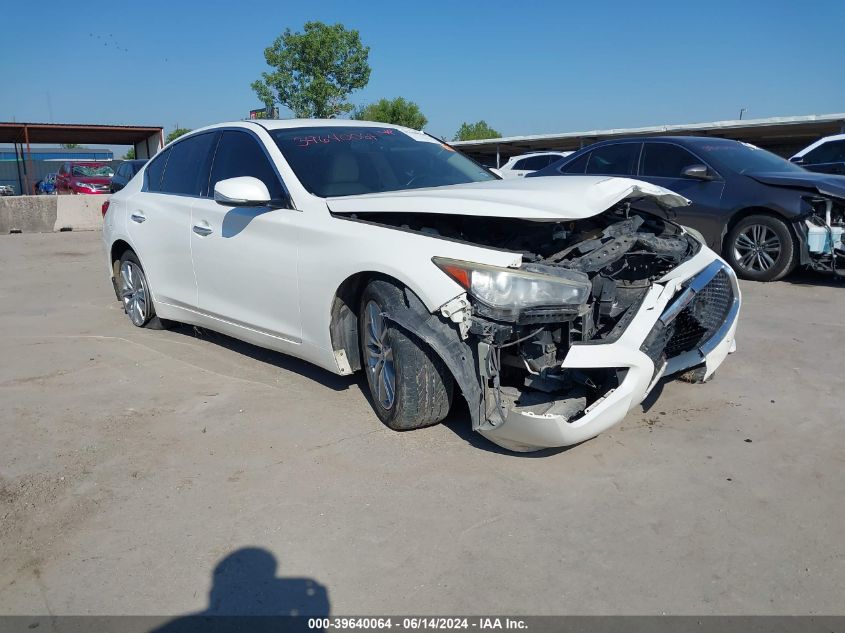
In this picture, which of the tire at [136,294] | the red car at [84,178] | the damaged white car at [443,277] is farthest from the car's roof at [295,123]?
the red car at [84,178]

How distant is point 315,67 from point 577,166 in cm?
3213

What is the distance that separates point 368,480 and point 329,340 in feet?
3.14

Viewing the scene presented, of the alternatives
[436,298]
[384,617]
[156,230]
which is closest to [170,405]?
[156,230]

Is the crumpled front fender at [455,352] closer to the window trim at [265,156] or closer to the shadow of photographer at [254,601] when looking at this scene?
the shadow of photographer at [254,601]

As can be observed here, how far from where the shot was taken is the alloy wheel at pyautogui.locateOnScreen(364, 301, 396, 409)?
12.4ft

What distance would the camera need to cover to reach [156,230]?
18.3 ft

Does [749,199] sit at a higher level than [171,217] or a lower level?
lower

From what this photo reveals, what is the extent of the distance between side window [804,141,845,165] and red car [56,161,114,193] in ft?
76.2

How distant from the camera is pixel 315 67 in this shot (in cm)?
3856

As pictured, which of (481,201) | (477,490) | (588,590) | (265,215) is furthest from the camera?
(265,215)

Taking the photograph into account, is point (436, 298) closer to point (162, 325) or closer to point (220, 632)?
point (220, 632)

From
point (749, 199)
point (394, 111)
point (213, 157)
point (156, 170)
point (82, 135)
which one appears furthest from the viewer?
point (394, 111)

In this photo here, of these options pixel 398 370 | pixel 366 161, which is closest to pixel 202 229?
pixel 366 161

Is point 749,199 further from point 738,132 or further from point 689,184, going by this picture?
point 738,132
